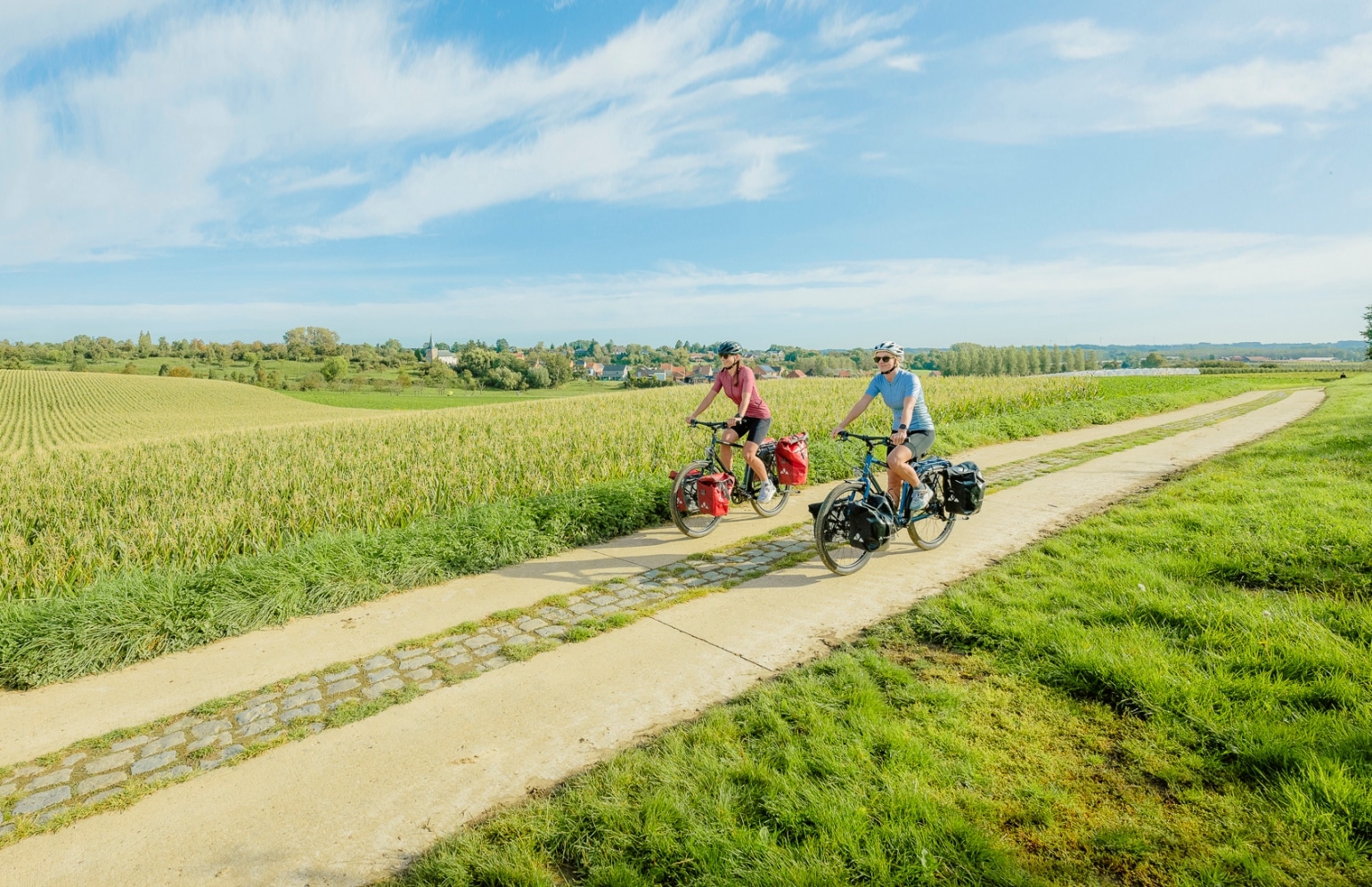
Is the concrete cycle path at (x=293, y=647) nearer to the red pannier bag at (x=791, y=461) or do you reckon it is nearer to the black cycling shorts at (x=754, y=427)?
the red pannier bag at (x=791, y=461)

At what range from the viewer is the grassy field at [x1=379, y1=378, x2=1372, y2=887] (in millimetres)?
2490

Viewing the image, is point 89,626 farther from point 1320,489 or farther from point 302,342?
point 302,342

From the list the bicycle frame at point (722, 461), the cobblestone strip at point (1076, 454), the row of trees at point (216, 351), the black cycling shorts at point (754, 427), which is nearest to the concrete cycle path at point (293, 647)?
the bicycle frame at point (722, 461)

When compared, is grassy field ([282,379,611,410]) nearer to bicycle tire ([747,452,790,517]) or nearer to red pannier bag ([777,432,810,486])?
bicycle tire ([747,452,790,517])

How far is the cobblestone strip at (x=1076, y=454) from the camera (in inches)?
419

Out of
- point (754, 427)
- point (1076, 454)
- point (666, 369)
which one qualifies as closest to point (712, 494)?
point (754, 427)

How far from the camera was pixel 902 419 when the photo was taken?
19.6 feet

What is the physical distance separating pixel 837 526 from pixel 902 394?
1.48m

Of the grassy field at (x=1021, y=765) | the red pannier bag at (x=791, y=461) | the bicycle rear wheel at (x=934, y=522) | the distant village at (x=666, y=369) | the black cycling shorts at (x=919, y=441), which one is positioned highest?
the distant village at (x=666, y=369)

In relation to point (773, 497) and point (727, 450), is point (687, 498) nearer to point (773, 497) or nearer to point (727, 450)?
point (727, 450)

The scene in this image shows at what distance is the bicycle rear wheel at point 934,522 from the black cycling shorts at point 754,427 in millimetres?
2074

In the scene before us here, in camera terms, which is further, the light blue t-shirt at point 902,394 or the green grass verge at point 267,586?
the light blue t-shirt at point 902,394

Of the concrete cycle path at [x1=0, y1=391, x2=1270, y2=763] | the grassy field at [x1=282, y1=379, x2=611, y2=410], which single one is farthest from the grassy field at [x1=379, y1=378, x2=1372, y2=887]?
the grassy field at [x1=282, y1=379, x2=611, y2=410]

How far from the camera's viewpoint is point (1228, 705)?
3.33 m
